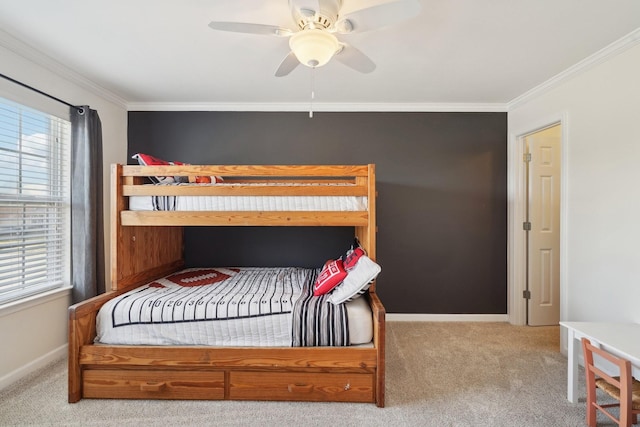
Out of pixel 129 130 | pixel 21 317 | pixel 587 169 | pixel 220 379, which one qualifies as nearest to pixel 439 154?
pixel 587 169

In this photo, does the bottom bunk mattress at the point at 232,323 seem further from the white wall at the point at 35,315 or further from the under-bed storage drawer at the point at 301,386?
the white wall at the point at 35,315

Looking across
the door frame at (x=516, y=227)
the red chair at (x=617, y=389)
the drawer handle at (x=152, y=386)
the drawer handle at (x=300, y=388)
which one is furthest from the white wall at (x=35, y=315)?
the door frame at (x=516, y=227)

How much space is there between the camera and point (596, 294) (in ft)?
6.98

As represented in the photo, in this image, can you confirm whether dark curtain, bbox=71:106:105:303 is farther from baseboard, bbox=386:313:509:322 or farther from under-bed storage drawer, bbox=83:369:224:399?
baseboard, bbox=386:313:509:322

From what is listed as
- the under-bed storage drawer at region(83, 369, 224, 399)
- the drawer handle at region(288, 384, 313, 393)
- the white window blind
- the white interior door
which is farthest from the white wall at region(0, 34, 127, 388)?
the white interior door

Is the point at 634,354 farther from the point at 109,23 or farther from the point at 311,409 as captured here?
the point at 109,23

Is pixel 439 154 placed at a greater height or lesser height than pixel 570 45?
lesser

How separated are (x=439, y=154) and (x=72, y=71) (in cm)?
334

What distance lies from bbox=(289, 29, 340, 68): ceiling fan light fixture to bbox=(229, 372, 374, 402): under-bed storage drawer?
70.5 inches

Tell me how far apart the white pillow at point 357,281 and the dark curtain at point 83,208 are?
1.98 m

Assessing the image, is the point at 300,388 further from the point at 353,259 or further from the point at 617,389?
the point at 617,389

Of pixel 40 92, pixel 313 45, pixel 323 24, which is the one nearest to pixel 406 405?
pixel 313 45

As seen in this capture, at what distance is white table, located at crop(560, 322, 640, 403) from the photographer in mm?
1533

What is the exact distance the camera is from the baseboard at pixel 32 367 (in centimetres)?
197
